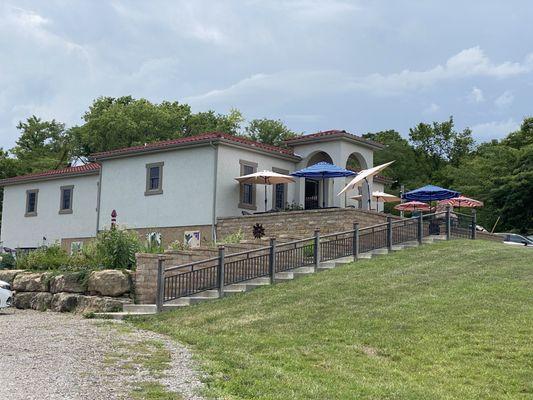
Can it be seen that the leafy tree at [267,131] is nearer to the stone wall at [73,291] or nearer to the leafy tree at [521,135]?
the leafy tree at [521,135]

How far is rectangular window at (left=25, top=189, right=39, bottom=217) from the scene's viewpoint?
36.5 metres

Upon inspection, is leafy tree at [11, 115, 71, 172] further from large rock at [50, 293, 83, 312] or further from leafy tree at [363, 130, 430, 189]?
large rock at [50, 293, 83, 312]

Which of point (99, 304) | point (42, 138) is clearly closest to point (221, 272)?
point (99, 304)

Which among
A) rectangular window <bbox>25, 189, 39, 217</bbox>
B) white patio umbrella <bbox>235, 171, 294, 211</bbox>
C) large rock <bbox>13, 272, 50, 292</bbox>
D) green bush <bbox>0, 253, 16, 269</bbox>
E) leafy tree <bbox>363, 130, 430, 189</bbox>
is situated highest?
leafy tree <bbox>363, 130, 430, 189</bbox>

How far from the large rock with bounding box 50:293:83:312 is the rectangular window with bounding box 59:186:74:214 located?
1530 cm

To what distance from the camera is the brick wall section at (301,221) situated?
2444 cm

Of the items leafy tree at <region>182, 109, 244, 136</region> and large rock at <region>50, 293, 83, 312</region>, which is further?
leafy tree at <region>182, 109, 244, 136</region>

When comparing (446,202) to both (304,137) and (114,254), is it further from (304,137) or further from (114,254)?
(114,254)

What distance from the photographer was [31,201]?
121 feet

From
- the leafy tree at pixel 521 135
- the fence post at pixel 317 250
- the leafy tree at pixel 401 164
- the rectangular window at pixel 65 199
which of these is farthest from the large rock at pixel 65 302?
the leafy tree at pixel 401 164

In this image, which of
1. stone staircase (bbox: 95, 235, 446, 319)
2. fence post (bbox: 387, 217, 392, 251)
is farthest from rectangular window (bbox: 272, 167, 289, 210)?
stone staircase (bbox: 95, 235, 446, 319)

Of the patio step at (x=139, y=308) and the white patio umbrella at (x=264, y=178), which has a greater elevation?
the white patio umbrella at (x=264, y=178)

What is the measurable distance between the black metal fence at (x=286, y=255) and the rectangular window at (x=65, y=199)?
17.2 metres

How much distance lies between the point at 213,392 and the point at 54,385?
1.92 metres
